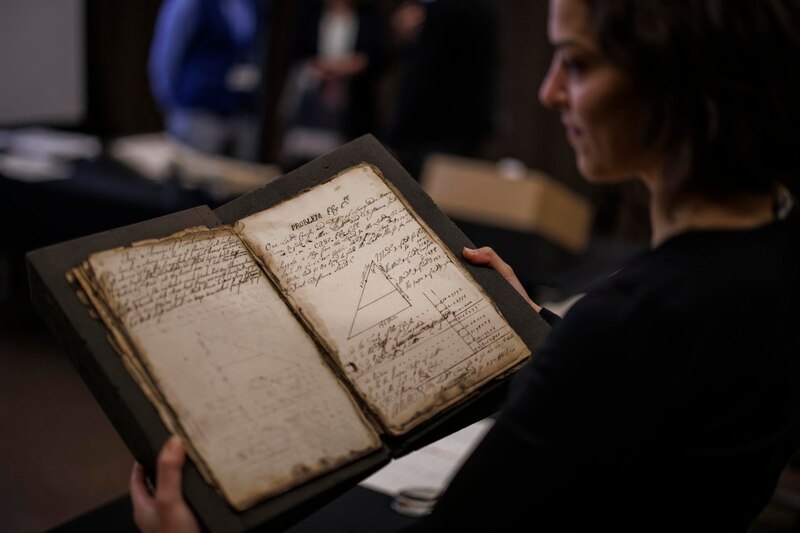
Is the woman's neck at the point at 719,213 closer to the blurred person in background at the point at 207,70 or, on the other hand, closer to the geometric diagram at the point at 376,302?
the geometric diagram at the point at 376,302

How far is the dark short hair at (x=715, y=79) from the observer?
723mm

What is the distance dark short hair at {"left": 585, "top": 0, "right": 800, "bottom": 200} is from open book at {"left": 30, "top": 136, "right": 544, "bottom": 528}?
1.09 ft

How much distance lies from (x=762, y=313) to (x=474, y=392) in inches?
12.9

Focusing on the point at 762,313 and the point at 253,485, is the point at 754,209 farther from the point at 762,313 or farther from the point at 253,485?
the point at 253,485

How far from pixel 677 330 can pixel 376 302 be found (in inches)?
14.3

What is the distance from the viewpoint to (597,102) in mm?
807

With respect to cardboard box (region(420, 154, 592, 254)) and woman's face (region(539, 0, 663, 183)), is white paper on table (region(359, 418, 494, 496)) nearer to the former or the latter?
woman's face (region(539, 0, 663, 183))

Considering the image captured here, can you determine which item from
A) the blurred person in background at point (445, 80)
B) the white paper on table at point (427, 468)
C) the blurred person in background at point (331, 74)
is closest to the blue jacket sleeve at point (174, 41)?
the blurred person in background at point (331, 74)

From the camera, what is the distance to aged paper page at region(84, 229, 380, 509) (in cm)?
81

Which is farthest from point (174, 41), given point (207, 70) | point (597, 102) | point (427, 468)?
point (597, 102)

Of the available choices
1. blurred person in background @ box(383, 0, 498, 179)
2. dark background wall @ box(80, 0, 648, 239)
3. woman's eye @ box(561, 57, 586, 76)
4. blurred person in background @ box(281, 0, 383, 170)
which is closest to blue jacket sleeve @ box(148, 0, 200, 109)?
blurred person in background @ box(281, 0, 383, 170)

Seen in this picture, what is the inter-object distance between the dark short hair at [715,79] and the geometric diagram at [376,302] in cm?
35

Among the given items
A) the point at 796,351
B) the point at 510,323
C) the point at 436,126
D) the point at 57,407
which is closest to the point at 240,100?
the point at 436,126

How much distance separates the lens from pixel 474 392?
95 cm
